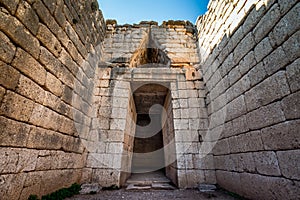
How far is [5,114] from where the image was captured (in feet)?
5.55

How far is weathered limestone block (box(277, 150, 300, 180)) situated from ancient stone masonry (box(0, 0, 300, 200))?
0.04 feet

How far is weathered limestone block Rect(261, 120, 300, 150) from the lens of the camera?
1719 mm

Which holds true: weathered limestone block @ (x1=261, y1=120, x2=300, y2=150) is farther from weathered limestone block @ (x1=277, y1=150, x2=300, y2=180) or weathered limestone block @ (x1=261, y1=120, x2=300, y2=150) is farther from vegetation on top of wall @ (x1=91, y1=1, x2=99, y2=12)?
vegetation on top of wall @ (x1=91, y1=1, x2=99, y2=12)

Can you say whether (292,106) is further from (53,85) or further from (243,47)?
(53,85)

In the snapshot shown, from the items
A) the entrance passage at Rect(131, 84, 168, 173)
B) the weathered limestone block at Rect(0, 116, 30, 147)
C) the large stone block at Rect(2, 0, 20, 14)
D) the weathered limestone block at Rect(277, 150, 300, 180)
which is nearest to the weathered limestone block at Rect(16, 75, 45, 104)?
the weathered limestone block at Rect(0, 116, 30, 147)

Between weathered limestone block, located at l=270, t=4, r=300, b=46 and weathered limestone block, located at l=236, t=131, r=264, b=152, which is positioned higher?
weathered limestone block, located at l=270, t=4, r=300, b=46

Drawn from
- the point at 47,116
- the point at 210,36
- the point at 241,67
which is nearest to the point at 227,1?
the point at 210,36

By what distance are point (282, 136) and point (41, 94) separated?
137 inches

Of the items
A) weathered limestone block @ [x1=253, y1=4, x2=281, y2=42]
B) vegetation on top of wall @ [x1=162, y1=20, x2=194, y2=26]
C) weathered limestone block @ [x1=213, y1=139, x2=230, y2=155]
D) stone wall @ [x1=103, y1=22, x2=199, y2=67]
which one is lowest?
weathered limestone block @ [x1=213, y1=139, x2=230, y2=155]

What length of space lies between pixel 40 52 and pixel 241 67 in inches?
134

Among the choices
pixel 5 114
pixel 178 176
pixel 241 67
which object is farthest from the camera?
pixel 178 176

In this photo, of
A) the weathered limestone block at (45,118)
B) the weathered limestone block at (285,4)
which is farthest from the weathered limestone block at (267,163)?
the weathered limestone block at (45,118)

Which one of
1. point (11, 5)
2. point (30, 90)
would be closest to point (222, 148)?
point (30, 90)

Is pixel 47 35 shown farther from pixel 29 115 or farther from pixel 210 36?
pixel 210 36
